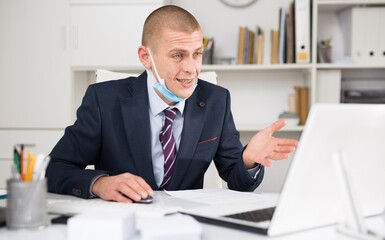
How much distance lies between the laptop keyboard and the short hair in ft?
2.55

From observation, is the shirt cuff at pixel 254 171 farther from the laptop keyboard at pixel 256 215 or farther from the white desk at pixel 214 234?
the white desk at pixel 214 234

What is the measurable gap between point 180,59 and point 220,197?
59 cm

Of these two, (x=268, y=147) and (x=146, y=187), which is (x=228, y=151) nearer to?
(x=268, y=147)

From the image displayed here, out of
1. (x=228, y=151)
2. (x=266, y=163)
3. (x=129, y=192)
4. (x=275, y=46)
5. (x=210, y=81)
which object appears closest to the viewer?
(x=129, y=192)

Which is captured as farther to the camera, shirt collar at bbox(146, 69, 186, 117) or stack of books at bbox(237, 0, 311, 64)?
stack of books at bbox(237, 0, 311, 64)

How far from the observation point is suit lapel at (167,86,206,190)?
5.14ft

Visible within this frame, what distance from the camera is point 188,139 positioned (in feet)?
5.22

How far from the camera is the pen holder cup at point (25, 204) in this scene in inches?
33.4

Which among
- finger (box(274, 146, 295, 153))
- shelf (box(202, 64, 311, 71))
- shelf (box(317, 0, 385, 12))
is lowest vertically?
finger (box(274, 146, 295, 153))

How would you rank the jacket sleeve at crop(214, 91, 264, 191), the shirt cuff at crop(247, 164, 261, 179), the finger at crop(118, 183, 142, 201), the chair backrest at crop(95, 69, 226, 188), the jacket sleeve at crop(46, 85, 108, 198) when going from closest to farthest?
the finger at crop(118, 183, 142, 201) → the jacket sleeve at crop(46, 85, 108, 198) → the shirt cuff at crop(247, 164, 261, 179) → the jacket sleeve at crop(214, 91, 264, 191) → the chair backrest at crop(95, 69, 226, 188)

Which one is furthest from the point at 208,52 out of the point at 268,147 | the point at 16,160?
the point at 16,160

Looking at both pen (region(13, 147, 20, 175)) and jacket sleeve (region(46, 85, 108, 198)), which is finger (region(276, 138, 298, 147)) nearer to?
jacket sleeve (region(46, 85, 108, 198))

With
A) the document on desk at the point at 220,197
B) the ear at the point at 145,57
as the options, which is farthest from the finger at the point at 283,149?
the ear at the point at 145,57

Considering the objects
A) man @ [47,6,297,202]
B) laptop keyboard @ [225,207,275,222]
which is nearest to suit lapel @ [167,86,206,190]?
man @ [47,6,297,202]
